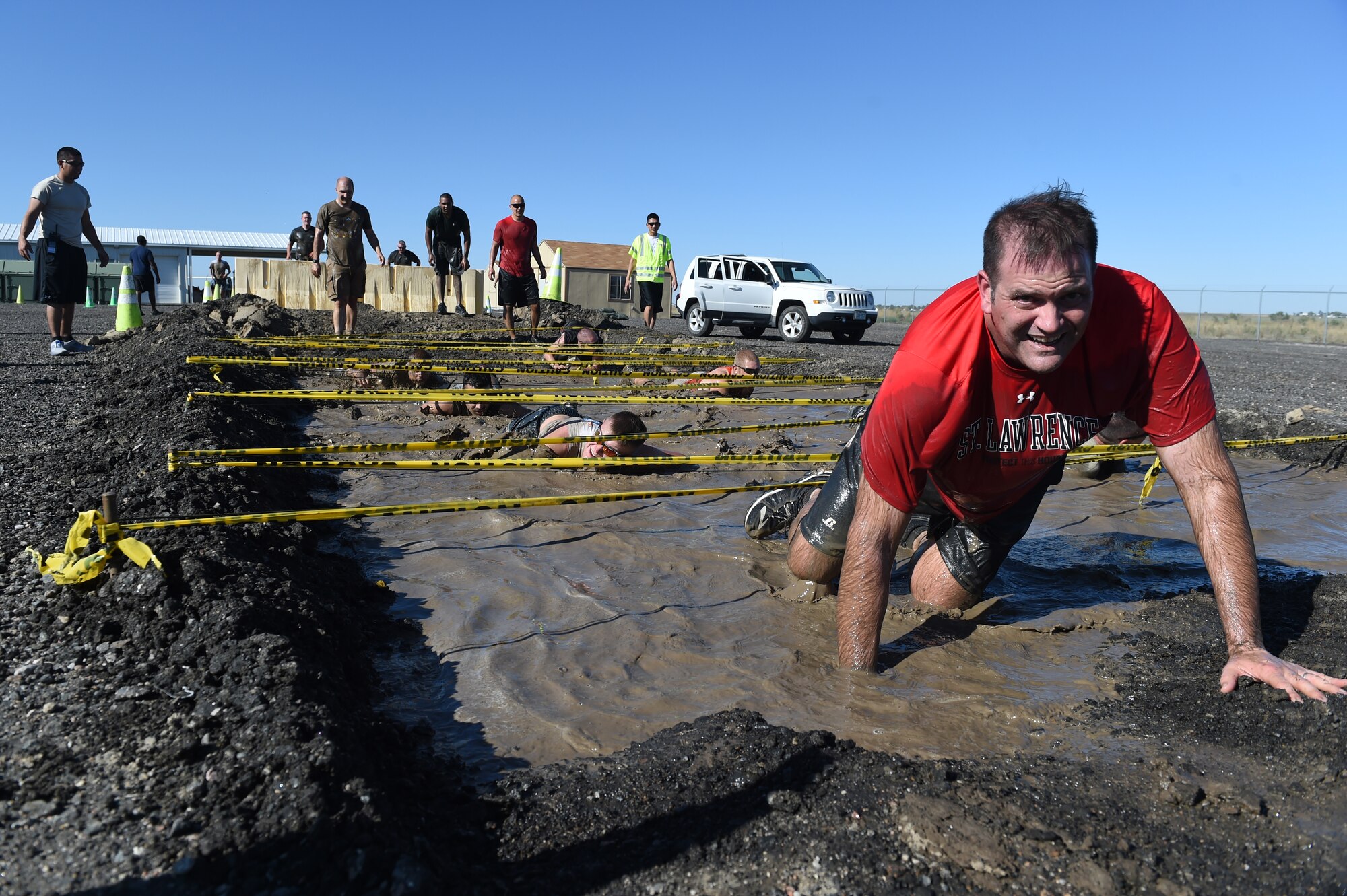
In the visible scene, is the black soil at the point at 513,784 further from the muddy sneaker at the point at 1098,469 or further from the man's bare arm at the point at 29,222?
the man's bare arm at the point at 29,222

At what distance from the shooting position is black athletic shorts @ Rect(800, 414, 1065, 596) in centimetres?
378

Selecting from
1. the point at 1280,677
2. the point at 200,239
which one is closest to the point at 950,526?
the point at 1280,677

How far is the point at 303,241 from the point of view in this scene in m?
19.3

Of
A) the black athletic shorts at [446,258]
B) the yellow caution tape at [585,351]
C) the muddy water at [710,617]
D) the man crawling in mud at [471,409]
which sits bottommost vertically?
the muddy water at [710,617]

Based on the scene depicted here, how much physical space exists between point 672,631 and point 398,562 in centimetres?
142

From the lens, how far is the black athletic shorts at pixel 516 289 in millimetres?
13602

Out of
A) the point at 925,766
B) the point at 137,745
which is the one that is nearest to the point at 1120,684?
the point at 925,766

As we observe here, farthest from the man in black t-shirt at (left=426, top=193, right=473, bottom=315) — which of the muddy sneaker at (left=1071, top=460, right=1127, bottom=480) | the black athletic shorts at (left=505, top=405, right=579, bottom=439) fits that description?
the muddy sneaker at (left=1071, top=460, right=1127, bottom=480)

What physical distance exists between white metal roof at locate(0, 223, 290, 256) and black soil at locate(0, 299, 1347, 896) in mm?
54776

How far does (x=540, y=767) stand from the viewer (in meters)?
2.57

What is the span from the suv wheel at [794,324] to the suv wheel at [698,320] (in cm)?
161

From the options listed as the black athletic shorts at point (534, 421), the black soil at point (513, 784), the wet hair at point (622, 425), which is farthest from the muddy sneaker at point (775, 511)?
the black athletic shorts at point (534, 421)

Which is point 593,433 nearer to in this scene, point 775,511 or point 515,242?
point 775,511

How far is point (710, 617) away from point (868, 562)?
1090 millimetres
